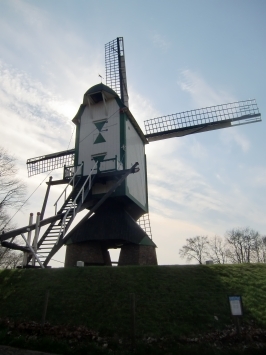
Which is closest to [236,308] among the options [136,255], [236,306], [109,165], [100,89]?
[236,306]

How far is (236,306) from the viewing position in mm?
7207

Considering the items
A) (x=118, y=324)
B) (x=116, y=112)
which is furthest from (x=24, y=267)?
(x=116, y=112)

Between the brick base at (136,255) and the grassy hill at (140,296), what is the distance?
3.67 meters

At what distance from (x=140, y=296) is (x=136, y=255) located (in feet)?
19.4

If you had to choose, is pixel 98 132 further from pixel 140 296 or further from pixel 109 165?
pixel 140 296

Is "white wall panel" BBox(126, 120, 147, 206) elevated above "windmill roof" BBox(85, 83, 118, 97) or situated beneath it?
situated beneath

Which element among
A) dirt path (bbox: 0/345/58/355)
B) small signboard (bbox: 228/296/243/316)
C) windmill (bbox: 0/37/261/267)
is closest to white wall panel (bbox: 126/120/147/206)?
windmill (bbox: 0/37/261/267)

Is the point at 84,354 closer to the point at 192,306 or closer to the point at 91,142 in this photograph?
the point at 192,306

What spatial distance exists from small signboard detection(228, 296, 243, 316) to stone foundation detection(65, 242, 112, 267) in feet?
31.7

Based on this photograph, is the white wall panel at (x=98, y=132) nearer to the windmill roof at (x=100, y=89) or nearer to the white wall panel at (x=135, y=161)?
the windmill roof at (x=100, y=89)

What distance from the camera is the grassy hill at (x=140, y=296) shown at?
25.5 feet

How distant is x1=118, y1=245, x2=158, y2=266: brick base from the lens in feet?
48.9

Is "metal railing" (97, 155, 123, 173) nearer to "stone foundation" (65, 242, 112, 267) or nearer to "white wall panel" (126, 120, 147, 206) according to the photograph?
"white wall panel" (126, 120, 147, 206)

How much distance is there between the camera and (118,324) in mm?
7672
